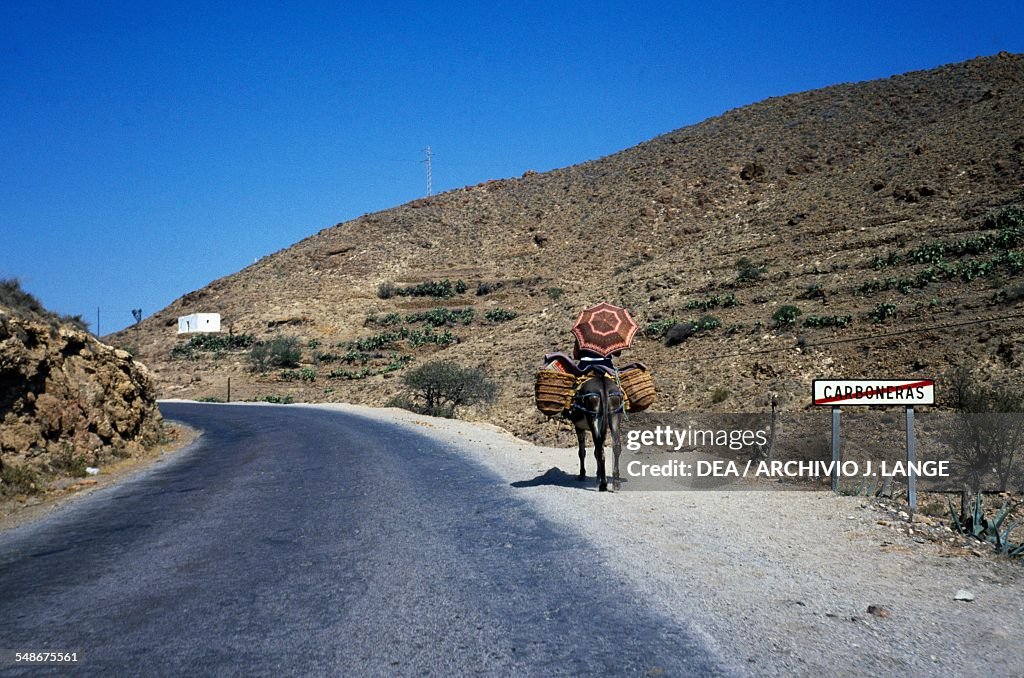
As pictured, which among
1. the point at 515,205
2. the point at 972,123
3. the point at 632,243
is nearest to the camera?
the point at 972,123

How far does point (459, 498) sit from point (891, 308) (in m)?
19.2

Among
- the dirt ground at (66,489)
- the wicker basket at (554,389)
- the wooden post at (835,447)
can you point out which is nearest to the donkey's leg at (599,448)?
the wicker basket at (554,389)

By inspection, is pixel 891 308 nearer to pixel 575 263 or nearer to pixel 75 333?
→ pixel 75 333

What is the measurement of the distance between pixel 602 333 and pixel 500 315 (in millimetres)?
43460

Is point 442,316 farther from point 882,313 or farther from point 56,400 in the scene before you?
point 56,400

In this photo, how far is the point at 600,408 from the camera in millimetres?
10750

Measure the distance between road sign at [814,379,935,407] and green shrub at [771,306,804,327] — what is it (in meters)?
18.2

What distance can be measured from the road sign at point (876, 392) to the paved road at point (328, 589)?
3.90 m

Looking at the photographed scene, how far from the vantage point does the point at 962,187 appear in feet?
123

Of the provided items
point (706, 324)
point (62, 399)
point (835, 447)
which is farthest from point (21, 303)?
point (706, 324)

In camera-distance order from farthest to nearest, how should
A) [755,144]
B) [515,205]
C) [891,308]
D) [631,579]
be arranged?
[515,205] → [755,144] → [891,308] → [631,579]

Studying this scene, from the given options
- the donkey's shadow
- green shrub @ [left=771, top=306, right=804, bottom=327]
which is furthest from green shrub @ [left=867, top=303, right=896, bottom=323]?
the donkey's shadow

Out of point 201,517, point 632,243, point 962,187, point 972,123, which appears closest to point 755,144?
point 632,243

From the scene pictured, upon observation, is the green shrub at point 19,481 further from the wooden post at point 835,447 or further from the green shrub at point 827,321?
the green shrub at point 827,321
